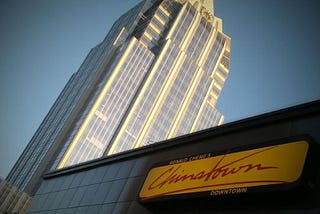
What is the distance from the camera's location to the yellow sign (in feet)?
36.5

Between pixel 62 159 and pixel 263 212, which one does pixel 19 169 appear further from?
pixel 263 212

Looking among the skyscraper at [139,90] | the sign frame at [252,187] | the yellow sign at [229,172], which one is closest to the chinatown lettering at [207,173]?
the yellow sign at [229,172]

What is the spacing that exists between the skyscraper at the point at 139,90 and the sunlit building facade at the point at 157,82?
28 centimetres

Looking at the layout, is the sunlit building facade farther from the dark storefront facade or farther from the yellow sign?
the yellow sign

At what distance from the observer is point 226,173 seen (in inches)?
508

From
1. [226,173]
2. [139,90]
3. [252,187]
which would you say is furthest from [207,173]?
[139,90]

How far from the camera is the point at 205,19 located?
162m

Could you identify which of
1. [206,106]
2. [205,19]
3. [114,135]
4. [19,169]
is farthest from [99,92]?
[205,19]

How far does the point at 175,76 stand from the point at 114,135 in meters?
37.4

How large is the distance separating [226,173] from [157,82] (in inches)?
4625

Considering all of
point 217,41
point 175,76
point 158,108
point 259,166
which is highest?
point 217,41

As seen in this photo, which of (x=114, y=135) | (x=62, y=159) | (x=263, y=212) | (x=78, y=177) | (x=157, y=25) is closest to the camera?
(x=263, y=212)

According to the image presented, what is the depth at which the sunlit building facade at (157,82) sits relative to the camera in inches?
4375

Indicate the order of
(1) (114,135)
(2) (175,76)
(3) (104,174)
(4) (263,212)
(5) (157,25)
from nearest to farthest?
(4) (263,212) → (3) (104,174) → (1) (114,135) → (2) (175,76) → (5) (157,25)
